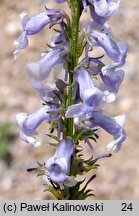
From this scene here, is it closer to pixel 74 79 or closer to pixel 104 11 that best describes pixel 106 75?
pixel 74 79

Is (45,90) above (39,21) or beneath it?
beneath

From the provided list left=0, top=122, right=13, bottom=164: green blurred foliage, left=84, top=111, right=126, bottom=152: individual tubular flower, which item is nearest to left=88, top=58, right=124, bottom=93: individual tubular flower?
left=84, top=111, right=126, bottom=152: individual tubular flower

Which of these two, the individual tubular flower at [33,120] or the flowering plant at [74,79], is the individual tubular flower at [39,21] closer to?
the flowering plant at [74,79]

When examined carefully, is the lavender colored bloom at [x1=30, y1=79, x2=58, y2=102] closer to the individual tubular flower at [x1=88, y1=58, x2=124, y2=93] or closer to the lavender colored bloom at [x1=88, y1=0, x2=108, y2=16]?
the individual tubular flower at [x1=88, y1=58, x2=124, y2=93]

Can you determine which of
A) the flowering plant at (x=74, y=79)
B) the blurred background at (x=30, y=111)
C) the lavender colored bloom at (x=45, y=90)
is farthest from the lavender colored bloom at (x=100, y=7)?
the blurred background at (x=30, y=111)

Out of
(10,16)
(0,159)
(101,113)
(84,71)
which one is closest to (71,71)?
(84,71)

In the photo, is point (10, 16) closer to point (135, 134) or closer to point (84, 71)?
point (135, 134)

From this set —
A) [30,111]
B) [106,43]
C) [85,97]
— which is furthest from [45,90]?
[30,111]
